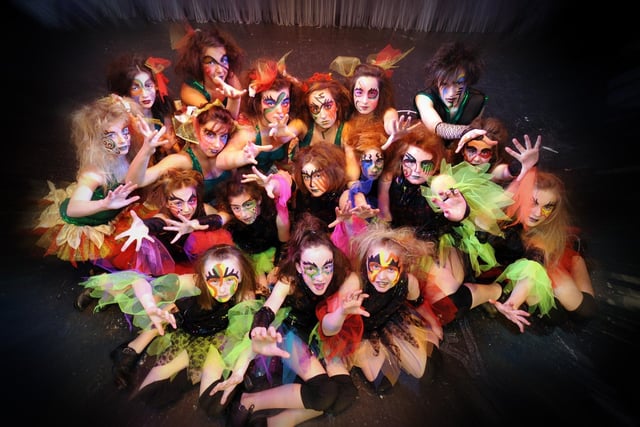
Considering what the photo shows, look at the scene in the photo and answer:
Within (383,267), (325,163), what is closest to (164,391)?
(383,267)

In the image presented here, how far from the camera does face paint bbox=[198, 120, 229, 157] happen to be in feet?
4.08

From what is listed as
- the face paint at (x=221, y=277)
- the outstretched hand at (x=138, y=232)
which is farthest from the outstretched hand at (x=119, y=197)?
the face paint at (x=221, y=277)

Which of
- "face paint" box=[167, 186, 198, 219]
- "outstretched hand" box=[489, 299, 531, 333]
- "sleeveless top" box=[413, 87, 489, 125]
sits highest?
"sleeveless top" box=[413, 87, 489, 125]

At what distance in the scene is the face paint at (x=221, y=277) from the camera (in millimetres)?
1028

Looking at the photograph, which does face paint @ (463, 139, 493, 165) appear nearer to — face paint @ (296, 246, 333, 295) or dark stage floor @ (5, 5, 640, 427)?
dark stage floor @ (5, 5, 640, 427)

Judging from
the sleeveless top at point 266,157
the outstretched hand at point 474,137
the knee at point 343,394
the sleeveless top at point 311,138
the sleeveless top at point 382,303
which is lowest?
the knee at point 343,394

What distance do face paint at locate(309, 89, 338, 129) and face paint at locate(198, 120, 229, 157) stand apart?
1.02ft

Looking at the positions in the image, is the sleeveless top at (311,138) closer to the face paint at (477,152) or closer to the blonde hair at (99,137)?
the face paint at (477,152)

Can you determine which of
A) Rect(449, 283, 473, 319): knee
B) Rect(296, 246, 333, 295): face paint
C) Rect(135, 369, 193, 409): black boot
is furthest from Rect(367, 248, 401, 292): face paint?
Rect(135, 369, 193, 409): black boot

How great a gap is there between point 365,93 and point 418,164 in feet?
1.17

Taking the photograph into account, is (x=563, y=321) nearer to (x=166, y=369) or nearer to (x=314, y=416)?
(x=314, y=416)

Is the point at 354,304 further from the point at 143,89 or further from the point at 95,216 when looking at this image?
the point at 143,89

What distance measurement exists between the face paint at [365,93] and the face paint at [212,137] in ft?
1.55

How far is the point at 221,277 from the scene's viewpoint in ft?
3.37
